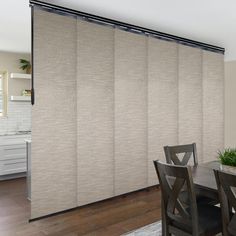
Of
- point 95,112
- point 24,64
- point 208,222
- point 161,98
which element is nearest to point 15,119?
point 24,64

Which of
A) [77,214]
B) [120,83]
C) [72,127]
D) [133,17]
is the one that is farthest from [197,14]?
[77,214]

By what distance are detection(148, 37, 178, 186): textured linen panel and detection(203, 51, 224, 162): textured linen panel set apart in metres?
0.83

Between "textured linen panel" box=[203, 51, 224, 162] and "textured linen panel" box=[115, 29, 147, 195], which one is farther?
"textured linen panel" box=[203, 51, 224, 162]

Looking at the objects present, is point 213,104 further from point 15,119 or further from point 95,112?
point 15,119

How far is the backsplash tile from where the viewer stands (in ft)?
18.4

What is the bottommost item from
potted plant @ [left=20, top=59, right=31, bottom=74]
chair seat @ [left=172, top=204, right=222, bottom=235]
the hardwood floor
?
the hardwood floor

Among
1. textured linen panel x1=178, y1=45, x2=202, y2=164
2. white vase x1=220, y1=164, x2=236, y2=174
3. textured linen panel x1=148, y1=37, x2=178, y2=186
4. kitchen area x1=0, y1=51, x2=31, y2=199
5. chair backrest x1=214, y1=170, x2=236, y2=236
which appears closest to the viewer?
chair backrest x1=214, y1=170, x2=236, y2=236

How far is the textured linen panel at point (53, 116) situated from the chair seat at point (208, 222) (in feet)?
5.49

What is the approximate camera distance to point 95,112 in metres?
3.73

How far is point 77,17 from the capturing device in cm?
351

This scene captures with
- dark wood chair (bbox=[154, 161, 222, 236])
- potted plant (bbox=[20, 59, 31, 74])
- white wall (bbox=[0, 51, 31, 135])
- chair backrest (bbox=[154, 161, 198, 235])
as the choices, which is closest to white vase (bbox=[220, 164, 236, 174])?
dark wood chair (bbox=[154, 161, 222, 236])

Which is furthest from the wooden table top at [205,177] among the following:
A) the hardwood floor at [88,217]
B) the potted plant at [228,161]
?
the hardwood floor at [88,217]

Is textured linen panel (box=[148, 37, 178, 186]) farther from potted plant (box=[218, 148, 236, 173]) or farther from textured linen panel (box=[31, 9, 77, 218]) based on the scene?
potted plant (box=[218, 148, 236, 173])

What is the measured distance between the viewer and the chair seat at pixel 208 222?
81.0 inches
